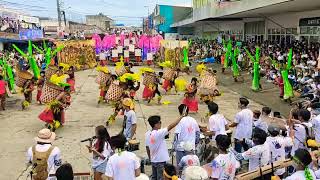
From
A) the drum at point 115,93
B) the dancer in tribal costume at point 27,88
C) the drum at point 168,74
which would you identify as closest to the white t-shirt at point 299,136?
the drum at point 115,93

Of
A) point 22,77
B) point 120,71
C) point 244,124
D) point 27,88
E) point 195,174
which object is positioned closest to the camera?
point 195,174

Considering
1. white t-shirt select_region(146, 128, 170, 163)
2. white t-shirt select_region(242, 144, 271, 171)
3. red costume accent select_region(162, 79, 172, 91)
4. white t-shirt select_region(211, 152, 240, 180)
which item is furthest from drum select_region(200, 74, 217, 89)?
white t-shirt select_region(211, 152, 240, 180)

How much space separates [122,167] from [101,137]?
34.2 inches

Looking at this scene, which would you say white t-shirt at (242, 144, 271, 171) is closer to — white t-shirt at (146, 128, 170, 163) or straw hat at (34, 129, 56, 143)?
white t-shirt at (146, 128, 170, 163)

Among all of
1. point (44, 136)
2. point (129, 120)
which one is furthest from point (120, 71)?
point (44, 136)

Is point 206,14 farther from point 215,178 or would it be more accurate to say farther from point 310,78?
point 215,178

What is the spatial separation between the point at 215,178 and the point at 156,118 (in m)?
1.33

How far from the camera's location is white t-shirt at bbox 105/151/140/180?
5.05 meters

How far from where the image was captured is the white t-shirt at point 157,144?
6.05m

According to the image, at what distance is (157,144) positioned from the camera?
6.11m

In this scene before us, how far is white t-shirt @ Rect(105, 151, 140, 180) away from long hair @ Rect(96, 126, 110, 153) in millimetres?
713

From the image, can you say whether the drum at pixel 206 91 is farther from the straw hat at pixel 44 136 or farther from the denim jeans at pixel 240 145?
the straw hat at pixel 44 136

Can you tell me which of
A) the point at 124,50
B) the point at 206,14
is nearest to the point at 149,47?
the point at 124,50

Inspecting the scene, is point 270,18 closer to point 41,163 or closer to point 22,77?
point 22,77
